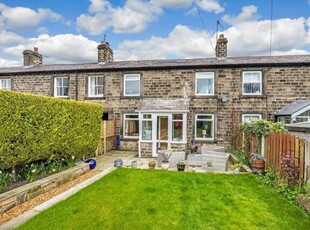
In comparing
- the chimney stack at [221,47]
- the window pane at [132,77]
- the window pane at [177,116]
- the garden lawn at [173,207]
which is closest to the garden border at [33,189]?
the garden lawn at [173,207]

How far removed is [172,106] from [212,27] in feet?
24.1

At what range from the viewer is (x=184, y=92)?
15.7 m

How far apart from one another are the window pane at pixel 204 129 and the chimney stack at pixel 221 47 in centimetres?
494

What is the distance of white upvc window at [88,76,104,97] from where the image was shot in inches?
674

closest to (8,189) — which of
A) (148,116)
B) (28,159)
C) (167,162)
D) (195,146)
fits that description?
(28,159)

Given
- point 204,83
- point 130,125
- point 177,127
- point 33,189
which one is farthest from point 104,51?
point 33,189

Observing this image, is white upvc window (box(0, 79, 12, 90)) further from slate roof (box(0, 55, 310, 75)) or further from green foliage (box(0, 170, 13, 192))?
green foliage (box(0, 170, 13, 192))

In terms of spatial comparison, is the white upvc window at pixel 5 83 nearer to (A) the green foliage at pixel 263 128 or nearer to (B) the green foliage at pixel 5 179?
(B) the green foliage at pixel 5 179

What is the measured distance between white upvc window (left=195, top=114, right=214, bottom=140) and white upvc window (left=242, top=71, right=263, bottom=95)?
282cm

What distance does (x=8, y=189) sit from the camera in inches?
238

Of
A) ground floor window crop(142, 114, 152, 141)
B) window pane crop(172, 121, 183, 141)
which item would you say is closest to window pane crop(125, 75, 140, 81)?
ground floor window crop(142, 114, 152, 141)

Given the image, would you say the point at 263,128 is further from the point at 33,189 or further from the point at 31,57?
the point at 31,57

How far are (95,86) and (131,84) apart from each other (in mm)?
2798

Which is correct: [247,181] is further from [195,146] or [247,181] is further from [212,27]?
[212,27]
